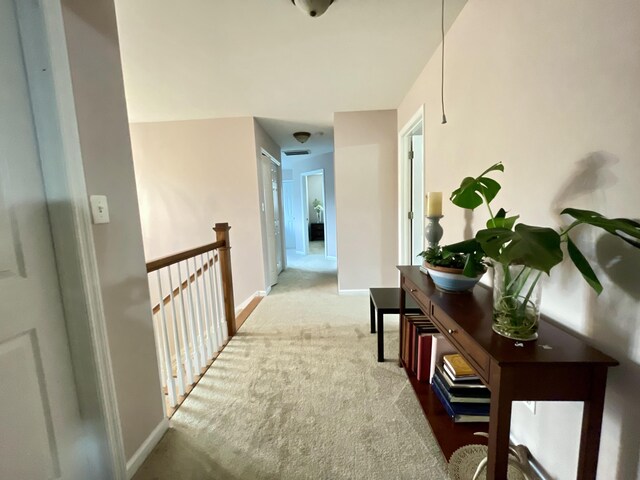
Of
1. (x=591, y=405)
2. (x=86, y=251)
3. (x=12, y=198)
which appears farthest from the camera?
(x=86, y=251)

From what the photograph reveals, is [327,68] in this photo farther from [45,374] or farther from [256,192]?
[45,374]

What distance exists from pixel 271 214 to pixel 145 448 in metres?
3.21

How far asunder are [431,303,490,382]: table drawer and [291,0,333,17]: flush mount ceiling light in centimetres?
168

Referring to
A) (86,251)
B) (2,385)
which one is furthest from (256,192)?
(2,385)

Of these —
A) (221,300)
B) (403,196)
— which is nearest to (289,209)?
(403,196)

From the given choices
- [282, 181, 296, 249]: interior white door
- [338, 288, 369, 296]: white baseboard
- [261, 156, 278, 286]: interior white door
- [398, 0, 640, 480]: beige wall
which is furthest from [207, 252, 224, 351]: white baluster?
[282, 181, 296, 249]: interior white door

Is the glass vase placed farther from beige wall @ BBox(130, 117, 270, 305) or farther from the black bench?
beige wall @ BBox(130, 117, 270, 305)

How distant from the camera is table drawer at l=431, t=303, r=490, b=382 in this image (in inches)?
30.8

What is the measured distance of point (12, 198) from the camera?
2.66 feet

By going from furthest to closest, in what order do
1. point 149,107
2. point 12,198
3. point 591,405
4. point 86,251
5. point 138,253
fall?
point 149,107 < point 138,253 < point 86,251 < point 12,198 < point 591,405

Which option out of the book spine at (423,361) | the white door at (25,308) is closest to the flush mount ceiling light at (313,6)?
the white door at (25,308)

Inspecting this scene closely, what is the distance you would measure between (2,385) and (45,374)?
0.37 feet

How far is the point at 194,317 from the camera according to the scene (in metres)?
1.89

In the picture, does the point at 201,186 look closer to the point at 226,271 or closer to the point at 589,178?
the point at 226,271
